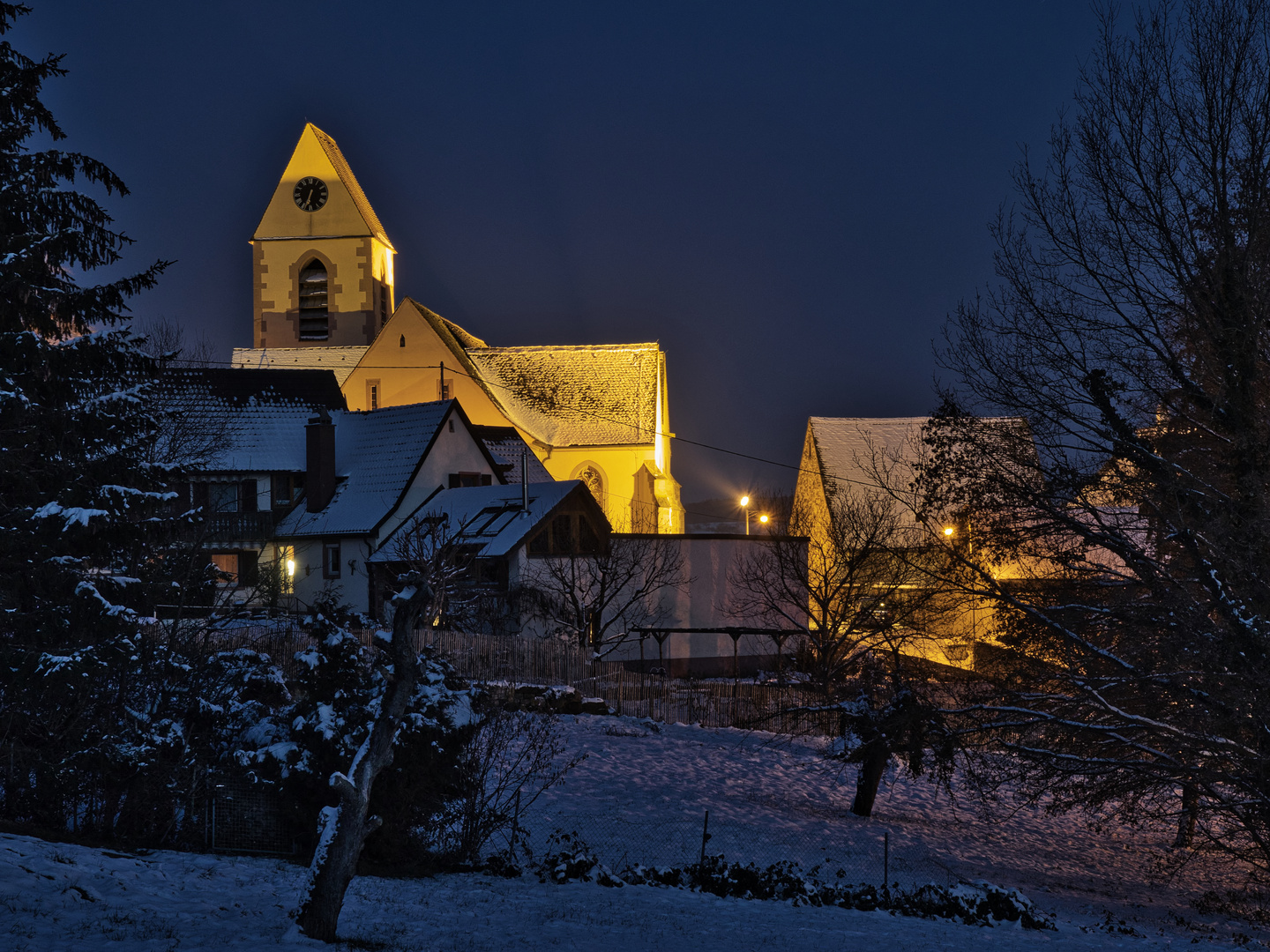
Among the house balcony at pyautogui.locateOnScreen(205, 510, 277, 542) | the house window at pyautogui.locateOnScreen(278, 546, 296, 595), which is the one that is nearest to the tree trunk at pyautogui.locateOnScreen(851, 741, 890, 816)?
the house window at pyautogui.locateOnScreen(278, 546, 296, 595)

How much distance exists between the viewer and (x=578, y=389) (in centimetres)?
6031

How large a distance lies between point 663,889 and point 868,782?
6321mm

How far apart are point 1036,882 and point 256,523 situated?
1121 inches

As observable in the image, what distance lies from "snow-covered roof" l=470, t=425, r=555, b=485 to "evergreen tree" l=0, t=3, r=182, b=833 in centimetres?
3048

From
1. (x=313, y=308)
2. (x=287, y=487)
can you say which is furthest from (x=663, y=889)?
(x=313, y=308)

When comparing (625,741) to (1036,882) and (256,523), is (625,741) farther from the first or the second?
(256,523)

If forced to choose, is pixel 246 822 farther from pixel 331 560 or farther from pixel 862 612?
pixel 331 560

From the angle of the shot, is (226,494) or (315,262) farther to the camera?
(315,262)

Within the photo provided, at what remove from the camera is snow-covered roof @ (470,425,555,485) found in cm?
4618

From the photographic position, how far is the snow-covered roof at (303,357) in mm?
63594

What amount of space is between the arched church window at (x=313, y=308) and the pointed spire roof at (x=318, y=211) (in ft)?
9.06

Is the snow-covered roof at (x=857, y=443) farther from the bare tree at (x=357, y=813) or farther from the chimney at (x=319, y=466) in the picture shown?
the bare tree at (x=357, y=813)

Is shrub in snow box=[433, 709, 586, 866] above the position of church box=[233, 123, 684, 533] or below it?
below

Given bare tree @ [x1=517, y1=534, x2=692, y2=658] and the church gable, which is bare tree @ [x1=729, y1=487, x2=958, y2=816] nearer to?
bare tree @ [x1=517, y1=534, x2=692, y2=658]
